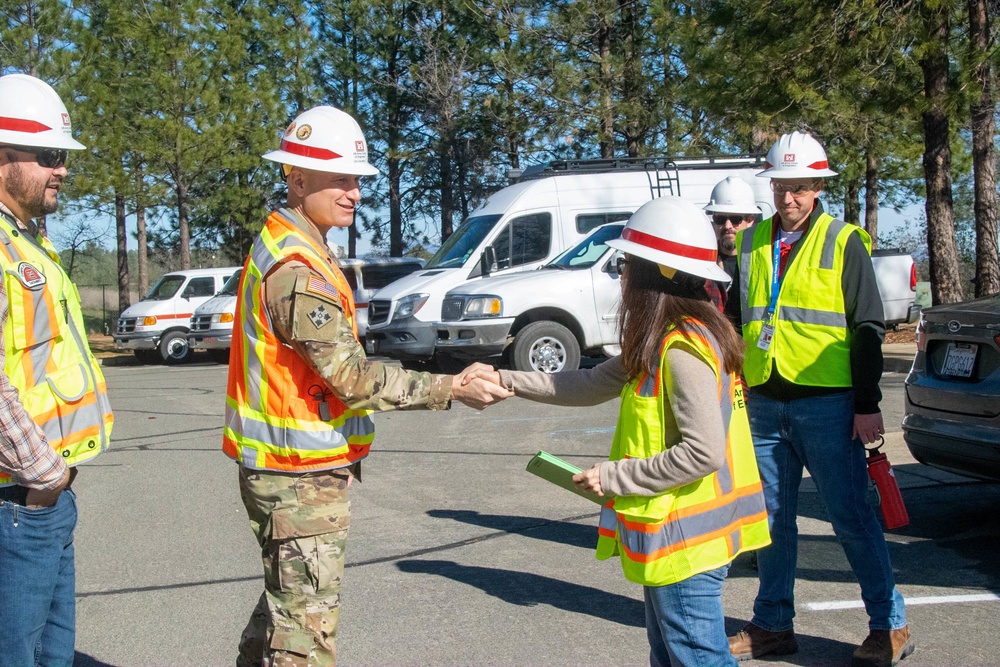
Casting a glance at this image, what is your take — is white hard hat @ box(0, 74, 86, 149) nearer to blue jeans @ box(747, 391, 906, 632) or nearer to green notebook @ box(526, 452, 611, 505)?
green notebook @ box(526, 452, 611, 505)

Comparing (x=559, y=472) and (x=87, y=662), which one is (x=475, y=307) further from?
(x=559, y=472)

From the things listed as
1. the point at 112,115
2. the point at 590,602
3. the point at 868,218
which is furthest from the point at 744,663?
the point at 112,115

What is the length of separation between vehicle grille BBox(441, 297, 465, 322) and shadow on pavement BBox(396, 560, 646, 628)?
720 centimetres

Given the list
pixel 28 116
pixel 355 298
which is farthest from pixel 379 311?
pixel 28 116

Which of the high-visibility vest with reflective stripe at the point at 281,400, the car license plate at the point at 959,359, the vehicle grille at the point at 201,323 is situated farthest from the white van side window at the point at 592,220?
the high-visibility vest with reflective stripe at the point at 281,400

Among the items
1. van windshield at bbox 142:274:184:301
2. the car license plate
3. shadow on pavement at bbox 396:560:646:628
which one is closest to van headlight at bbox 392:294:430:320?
shadow on pavement at bbox 396:560:646:628

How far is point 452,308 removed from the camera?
12930 mm

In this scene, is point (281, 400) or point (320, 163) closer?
point (281, 400)

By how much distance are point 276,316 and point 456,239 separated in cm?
1222

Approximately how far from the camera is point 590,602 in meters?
5.07

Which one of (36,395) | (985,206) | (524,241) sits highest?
(985,206)

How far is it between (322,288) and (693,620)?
141cm

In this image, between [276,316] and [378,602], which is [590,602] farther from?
[276,316]

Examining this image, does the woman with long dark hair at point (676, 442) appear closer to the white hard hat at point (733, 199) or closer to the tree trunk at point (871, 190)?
the white hard hat at point (733, 199)
